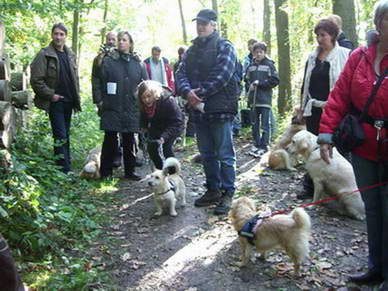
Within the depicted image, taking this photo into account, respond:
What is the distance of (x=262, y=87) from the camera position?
28.0ft

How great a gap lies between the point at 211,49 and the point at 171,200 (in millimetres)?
2170

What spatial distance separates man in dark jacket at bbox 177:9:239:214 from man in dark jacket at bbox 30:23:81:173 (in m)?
2.27

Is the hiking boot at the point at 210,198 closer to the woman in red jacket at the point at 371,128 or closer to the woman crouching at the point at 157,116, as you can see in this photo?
the woman crouching at the point at 157,116

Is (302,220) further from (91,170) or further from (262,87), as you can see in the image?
(262,87)

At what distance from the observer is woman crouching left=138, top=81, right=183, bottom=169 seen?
5758 mm

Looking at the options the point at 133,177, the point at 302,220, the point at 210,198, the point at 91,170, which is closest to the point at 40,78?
the point at 91,170

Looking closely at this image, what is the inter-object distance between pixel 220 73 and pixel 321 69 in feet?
4.60

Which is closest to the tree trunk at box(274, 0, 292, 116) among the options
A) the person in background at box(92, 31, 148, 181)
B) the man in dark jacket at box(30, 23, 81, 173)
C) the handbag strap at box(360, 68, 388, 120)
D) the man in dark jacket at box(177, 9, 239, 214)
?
the person in background at box(92, 31, 148, 181)

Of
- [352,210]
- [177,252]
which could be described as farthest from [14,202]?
[352,210]

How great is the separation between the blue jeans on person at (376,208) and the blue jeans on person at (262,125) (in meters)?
5.60

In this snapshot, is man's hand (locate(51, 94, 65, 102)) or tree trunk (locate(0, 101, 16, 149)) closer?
tree trunk (locate(0, 101, 16, 149))

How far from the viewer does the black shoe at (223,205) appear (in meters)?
5.09

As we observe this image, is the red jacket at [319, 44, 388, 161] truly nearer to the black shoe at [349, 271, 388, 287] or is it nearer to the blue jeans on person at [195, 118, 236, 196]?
the black shoe at [349, 271, 388, 287]

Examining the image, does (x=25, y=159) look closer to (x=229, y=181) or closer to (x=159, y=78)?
(x=229, y=181)
